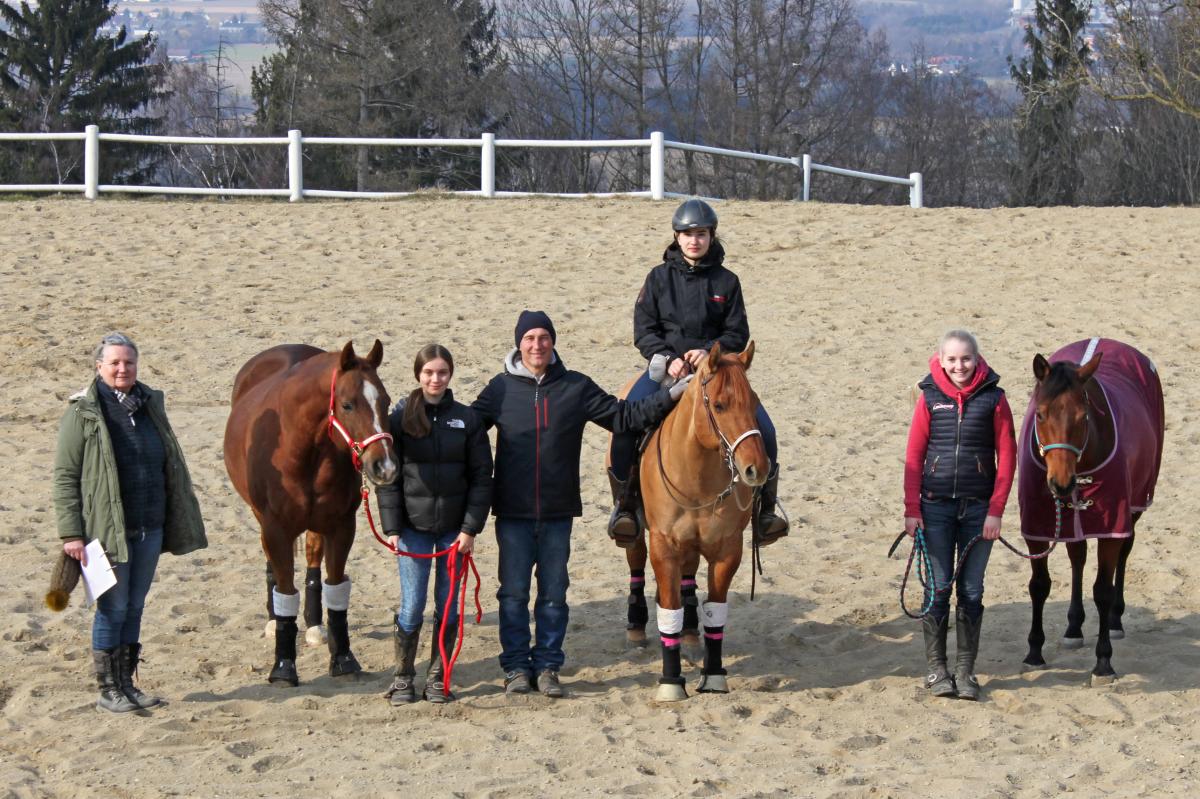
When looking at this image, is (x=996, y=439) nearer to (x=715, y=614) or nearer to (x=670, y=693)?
(x=715, y=614)

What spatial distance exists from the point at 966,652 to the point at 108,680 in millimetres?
3670

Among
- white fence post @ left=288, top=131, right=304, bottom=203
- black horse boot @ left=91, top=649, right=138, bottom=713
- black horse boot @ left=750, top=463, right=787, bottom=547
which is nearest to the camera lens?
black horse boot @ left=91, top=649, right=138, bottom=713

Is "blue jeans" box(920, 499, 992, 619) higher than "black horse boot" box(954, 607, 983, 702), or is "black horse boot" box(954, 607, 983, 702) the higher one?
"blue jeans" box(920, 499, 992, 619)

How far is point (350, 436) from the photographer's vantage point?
19.6ft

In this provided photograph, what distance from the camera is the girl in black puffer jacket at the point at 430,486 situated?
240 inches

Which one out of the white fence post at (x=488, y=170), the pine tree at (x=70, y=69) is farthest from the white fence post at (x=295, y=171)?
the pine tree at (x=70, y=69)

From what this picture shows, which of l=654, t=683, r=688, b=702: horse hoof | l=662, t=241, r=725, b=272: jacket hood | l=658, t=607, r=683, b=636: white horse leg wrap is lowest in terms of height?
l=654, t=683, r=688, b=702: horse hoof

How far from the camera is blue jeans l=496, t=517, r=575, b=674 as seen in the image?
639 centimetres

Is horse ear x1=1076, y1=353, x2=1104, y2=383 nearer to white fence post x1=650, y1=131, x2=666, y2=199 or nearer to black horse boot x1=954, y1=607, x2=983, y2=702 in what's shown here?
black horse boot x1=954, y1=607, x2=983, y2=702

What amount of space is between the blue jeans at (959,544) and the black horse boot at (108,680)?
136 inches

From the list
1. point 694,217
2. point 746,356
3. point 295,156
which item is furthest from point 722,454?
point 295,156

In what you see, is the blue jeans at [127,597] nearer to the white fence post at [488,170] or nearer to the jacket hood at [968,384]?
the jacket hood at [968,384]

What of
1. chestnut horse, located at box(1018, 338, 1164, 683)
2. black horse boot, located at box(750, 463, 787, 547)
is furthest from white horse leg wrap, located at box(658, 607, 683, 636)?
chestnut horse, located at box(1018, 338, 1164, 683)

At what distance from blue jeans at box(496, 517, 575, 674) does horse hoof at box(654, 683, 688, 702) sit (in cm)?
48
